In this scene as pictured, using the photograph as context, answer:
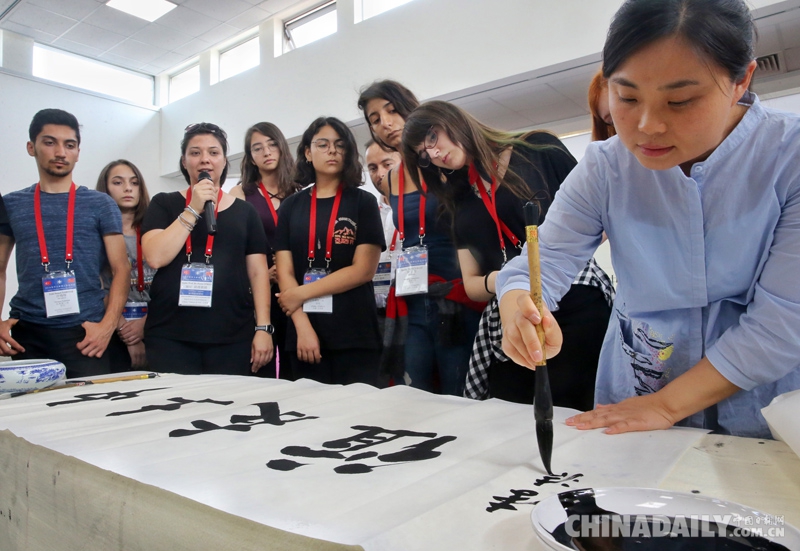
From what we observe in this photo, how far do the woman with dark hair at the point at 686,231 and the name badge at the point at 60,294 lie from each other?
177 cm

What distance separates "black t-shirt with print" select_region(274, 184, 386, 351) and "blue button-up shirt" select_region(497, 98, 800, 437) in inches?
42.4

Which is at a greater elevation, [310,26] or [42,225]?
[310,26]

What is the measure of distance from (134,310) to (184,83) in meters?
5.33

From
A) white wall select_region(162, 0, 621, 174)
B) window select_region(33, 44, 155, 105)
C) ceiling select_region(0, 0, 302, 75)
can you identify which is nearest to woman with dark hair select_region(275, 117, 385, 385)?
white wall select_region(162, 0, 621, 174)

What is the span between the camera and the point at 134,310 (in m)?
2.40

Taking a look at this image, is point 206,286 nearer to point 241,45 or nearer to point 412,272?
point 412,272

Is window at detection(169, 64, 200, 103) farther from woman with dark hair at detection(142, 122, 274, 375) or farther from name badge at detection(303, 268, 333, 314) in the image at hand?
name badge at detection(303, 268, 333, 314)

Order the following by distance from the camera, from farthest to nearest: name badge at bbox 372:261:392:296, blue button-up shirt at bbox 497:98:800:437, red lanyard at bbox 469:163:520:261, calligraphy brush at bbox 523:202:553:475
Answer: name badge at bbox 372:261:392:296 → red lanyard at bbox 469:163:520:261 → blue button-up shirt at bbox 497:98:800:437 → calligraphy brush at bbox 523:202:553:475

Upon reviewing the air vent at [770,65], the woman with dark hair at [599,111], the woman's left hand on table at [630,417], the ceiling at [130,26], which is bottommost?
the woman's left hand on table at [630,417]

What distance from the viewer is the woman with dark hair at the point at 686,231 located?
726 mm

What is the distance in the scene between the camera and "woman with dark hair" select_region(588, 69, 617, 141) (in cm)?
127

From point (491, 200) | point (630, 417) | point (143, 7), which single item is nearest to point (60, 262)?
point (491, 200)

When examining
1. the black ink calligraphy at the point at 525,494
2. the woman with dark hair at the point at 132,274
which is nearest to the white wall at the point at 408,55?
the woman with dark hair at the point at 132,274

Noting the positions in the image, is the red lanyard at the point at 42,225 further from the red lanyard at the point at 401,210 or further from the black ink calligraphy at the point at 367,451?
the black ink calligraphy at the point at 367,451
